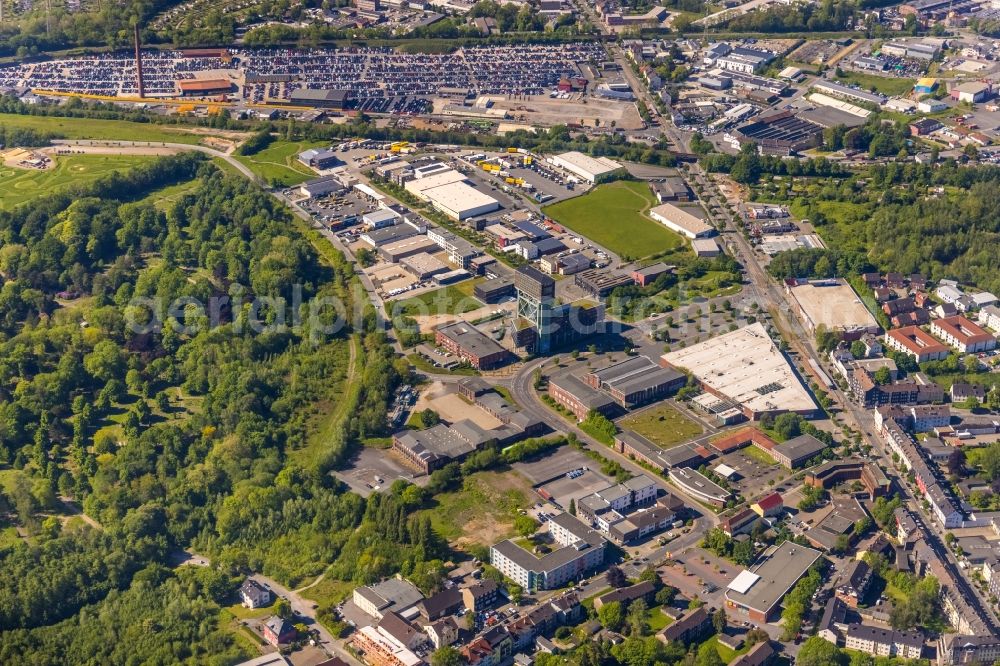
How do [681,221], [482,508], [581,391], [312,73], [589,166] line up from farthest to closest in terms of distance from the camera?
[312,73]
[589,166]
[681,221]
[581,391]
[482,508]

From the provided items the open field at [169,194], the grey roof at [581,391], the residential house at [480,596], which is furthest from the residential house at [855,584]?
the open field at [169,194]

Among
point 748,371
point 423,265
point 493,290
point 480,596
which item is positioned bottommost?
point 480,596

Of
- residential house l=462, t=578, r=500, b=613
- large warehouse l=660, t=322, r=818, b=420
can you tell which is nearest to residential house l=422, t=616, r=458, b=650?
residential house l=462, t=578, r=500, b=613

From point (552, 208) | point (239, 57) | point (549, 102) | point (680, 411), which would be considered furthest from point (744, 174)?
point (239, 57)

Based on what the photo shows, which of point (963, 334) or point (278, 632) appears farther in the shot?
point (963, 334)

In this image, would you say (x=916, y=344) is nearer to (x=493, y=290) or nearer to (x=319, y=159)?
(x=493, y=290)

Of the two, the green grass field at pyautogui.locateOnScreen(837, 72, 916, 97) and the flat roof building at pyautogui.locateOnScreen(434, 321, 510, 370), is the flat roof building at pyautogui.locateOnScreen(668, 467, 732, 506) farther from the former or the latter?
the green grass field at pyautogui.locateOnScreen(837, 72, 916, 97)

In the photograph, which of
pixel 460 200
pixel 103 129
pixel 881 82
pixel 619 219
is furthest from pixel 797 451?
pixel 103 129

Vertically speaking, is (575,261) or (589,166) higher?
(589,166)
